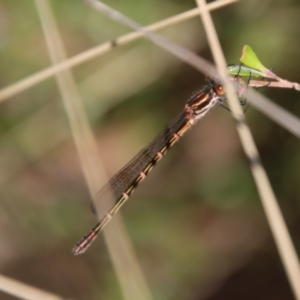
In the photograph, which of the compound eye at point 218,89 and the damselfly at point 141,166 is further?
the damselfly at point 141,166

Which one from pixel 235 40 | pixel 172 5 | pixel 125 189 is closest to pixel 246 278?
pixel 125 189

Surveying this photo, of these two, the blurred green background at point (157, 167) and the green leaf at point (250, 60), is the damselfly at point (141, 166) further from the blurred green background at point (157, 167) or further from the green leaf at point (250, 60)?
the green leaf at point (250, 60)

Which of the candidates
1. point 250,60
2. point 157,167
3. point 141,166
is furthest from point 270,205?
point 157,167

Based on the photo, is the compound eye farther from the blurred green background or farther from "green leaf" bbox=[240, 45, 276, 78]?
"green leaf" bbox=[240, 45, 276, 78]

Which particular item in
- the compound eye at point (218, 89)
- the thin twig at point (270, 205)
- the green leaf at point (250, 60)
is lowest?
the thin twig at point (270, 205)

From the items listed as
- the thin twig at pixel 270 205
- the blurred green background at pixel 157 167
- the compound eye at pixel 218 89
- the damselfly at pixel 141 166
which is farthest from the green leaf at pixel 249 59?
the blurred green background at pixel 157 167

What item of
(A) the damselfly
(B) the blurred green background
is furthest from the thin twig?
(B) the blurred green background

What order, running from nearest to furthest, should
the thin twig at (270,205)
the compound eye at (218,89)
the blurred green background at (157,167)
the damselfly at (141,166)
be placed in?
the thin twig at (270,205) → the compound eye at (218,89) → the damselfly at (141,166) → the blurred green background at (157,167)
